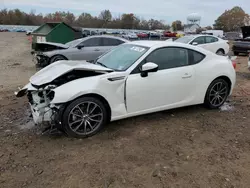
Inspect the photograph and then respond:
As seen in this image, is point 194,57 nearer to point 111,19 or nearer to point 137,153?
point 137,153

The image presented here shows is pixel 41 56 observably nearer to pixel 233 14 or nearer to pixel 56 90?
pixel 56 90

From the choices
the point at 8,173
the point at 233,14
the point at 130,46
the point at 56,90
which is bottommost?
the point at 8,173

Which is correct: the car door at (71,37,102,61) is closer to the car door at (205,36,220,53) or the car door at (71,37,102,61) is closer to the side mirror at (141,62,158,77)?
the car door at (205,36,220,53)

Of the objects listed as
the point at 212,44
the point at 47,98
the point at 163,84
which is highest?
the point at 212,44

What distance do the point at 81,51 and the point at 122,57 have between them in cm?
575

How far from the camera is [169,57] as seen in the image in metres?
4.73

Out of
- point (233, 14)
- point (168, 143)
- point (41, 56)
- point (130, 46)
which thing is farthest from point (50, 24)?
point (233, 14)

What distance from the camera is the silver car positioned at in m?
10.0

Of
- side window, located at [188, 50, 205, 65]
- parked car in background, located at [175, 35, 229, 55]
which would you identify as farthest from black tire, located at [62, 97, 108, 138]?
parked car in background, located at [175, 35, 229, 55]

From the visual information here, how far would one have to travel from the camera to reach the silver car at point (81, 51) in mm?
10023

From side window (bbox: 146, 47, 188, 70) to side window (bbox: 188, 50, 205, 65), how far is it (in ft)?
0.30

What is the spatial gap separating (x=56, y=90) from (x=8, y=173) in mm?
1317

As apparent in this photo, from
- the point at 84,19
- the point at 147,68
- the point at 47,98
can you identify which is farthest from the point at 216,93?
the point at 84,19

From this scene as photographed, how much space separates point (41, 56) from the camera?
34.1 ft
